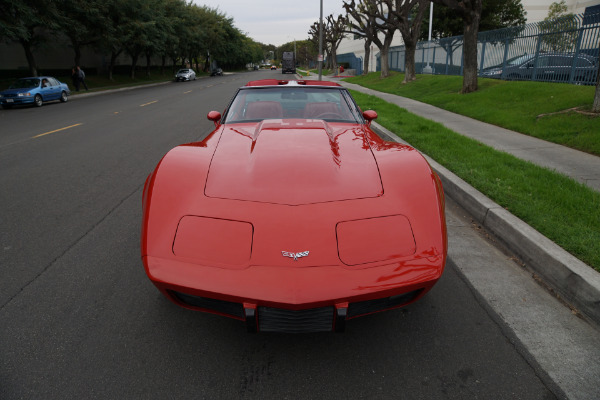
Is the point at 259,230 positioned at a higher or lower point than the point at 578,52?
lower

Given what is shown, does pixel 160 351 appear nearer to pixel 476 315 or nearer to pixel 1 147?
pixel 476 315

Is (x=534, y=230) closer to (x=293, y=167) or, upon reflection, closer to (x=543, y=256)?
(x=543, y=256)

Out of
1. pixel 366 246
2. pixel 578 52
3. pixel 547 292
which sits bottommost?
pixel 547 292

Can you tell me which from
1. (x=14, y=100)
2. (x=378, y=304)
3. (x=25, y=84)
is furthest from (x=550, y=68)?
(x=25, y=84)

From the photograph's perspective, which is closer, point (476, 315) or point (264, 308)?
point (264, 308)

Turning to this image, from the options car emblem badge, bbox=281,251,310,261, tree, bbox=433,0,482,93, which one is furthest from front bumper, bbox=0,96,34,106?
car emblem badge, bbox=281,251,310,261

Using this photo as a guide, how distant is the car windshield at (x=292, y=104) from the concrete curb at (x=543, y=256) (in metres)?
1.63

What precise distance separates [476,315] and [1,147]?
9.27m

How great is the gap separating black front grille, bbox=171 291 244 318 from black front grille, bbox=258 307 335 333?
0.44ft

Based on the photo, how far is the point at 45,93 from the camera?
18.4 metres

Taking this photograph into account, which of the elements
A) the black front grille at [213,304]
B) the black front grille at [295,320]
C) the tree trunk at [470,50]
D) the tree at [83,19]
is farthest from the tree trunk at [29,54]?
the black front grille at [295,320]

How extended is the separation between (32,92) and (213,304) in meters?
20.0

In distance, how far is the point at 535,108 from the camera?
31.4 ft

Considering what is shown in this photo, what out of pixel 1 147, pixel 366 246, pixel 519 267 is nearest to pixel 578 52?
pixel 519 267
